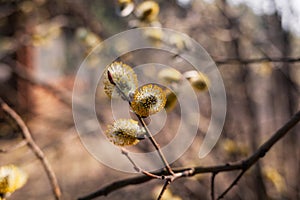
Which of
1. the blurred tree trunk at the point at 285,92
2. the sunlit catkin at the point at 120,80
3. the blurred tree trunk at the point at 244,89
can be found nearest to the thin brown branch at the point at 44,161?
the sunlit catkin at the point at 120,80

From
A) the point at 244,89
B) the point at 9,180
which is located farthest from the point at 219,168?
the point at 244,89

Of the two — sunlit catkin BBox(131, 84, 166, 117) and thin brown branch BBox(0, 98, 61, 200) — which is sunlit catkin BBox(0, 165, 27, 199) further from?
sunlit catkin BBox(131, 84, 166, 117)

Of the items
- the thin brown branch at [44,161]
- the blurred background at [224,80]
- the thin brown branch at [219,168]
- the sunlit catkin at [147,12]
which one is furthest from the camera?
the blurred background at [224,80]

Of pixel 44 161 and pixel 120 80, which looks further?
pixel 44 161

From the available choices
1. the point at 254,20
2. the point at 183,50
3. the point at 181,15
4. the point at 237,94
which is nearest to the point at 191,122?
the point at 237,94

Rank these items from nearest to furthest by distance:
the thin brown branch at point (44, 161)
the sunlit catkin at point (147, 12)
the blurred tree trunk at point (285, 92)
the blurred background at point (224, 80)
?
1. the thin brown branch at point (44, 161)
2. the sunlit catkin at point (147, 12)
3. the blurred background at point (224, 80)
4. the blurred tree trunk at point (285, 92)

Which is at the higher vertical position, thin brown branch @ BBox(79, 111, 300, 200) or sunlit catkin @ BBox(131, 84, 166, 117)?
sunlit catkin @ BBox(131, 84, 166, 117)

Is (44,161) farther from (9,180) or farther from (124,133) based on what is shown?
(124,133)

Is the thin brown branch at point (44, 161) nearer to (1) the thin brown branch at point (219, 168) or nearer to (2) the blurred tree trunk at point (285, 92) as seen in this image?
(1) the thin brown branch at point (219, 168)

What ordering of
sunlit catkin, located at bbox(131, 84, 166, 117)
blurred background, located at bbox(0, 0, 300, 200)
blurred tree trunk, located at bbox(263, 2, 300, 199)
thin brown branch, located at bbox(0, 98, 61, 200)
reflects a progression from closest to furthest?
sunlit catkin, located at bbox(131, 84, 166, 117) → thin brown branch, located at bbox(0, 98, 61, 200) → blurred background, located at bbox(0, 0, 300, 200) → blurred tree trunk, located at bbox(263, 2, 300, 199)

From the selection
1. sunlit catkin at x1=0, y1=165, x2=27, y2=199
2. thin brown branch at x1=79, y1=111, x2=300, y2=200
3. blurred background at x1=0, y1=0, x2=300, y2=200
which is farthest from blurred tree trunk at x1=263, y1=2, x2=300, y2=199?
sunlit catkin at x1=0, y1=165, x2=27, y2=199

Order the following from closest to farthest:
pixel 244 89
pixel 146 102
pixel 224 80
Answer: pixel 146 102 → pixel 244 89 → pixel 224 80
